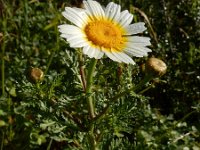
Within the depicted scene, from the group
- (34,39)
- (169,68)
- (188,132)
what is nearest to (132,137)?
(188,132)

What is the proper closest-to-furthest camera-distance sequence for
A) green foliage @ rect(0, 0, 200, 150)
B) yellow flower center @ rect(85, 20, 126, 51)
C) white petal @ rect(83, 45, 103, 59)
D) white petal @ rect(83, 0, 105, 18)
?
white petal @ rect(83, 45, 103, 59), yellow flower center @ rect(85, 20, 126, 51), white petal @ rect(83, 0, 105, 18), green foliage @ rect(0, 0, 200, 150)

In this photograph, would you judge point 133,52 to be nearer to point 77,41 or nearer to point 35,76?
point 77,41

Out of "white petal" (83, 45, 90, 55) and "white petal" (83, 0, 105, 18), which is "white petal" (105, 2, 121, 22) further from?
"white petal" (83, 45, 90, 55)

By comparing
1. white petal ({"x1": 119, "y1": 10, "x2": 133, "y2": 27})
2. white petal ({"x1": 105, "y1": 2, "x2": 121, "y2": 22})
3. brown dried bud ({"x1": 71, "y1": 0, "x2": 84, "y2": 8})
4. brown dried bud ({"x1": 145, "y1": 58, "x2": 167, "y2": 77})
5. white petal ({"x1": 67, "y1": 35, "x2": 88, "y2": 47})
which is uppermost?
brown dried bud ({"x1": 71, "y1": 0, "x2": 84, "y2": 8})

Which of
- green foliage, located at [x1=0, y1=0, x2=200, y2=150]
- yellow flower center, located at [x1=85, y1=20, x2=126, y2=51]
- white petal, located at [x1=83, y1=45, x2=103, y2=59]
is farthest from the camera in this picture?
green foliage, located at [x1=0, y1=0, x2=200, y2=150]

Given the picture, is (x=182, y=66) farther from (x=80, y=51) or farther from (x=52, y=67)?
(x=80, y=51)

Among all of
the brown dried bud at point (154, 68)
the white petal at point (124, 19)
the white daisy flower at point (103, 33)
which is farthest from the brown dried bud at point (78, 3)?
the brown dried bud at point (154, 68)

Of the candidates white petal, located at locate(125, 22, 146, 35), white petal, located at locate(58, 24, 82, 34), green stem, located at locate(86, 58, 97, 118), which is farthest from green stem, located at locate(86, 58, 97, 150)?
white petal, located at locate(125, 22, 146, 35)

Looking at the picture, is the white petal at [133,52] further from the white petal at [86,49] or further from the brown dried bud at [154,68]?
the white petal at [86,49]
